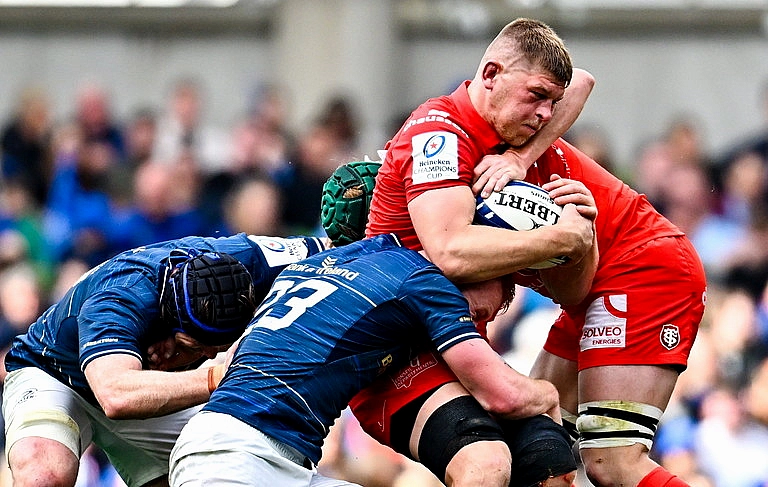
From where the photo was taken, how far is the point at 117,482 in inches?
393

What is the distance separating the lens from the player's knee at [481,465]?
518cm

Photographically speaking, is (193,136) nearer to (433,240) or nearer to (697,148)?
(697,148)

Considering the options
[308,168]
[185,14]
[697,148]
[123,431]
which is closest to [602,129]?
[697,148]

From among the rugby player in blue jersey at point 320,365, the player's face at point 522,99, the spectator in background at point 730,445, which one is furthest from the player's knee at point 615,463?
the spectator in background at point 730,445

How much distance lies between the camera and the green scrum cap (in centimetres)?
622

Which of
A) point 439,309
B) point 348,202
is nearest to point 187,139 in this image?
point 348,202

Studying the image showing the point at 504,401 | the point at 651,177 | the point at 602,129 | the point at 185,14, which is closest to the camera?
the point at 504,401

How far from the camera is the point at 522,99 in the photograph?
576 cm

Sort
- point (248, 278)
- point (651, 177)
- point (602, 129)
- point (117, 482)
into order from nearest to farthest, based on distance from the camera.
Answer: point (248, 278) < point (117, 482) < point (651, 177) < point (602, 129)

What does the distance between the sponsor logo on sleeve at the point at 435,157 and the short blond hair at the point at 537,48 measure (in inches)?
17.1

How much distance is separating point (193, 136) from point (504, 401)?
859 cm

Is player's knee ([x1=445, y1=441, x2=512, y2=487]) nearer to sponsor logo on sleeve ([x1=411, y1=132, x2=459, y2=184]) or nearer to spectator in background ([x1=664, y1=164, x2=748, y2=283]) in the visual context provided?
sponsor logo on sleeve ([x1=411, y1=132, x2=459, y2=184])

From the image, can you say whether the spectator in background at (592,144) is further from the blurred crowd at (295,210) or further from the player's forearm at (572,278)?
the player's forearm at (572,278)

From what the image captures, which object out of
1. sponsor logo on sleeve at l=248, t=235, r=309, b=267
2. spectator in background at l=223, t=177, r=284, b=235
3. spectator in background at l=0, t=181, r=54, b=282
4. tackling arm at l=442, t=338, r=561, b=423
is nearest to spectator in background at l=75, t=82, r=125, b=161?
spectator in background at l=0, t=181, r=54, b=282
